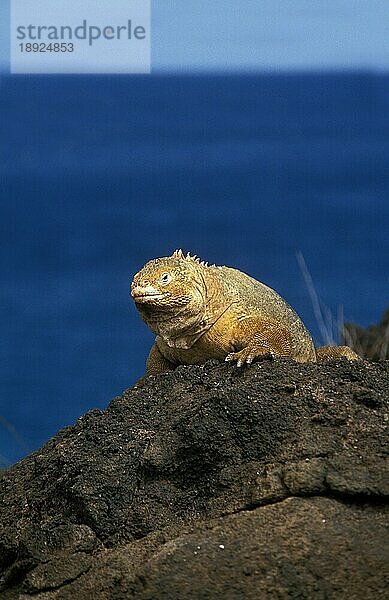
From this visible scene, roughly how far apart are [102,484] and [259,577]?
73 centimetres

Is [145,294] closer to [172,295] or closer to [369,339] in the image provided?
[172,295]

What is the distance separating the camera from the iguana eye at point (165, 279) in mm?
4387

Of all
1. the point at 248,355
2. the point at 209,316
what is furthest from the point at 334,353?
the point at 248,355

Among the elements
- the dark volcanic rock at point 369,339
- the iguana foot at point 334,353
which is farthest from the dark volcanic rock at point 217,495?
the dark volcanic rock at point 369,339

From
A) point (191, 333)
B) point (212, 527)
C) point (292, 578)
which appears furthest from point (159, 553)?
point (191, 333)

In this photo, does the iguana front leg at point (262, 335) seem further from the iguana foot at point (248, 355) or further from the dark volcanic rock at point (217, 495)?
the dark volcanic rock at point (217, 495)

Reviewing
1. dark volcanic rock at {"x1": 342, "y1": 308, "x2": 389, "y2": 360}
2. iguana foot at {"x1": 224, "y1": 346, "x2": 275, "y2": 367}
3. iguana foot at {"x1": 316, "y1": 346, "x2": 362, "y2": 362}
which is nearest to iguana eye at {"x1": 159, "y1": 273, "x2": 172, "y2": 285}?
iguana foot at {"x1": 224, "y1": 346, "x2": 275, "y2": 367}

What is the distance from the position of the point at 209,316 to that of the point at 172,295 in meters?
0.29

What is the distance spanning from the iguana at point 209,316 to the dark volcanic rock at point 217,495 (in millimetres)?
389

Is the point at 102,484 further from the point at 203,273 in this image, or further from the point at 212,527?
the point at 203,273

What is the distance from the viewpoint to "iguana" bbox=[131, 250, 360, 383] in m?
4.40

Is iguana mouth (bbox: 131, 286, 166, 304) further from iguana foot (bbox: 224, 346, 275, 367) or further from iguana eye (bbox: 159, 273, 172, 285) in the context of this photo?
iguana foot (bbox: 224, 346, 275, 367)

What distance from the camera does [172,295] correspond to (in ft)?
14.5

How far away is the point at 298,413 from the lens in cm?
375
